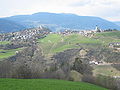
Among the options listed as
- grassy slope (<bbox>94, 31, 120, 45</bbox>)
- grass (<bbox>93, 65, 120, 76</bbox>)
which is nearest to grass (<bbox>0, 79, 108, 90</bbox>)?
grass (<bbox>93, 65, 120, 76</bbox>)

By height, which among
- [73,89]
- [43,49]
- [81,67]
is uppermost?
[73,89]

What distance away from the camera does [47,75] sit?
148 ft

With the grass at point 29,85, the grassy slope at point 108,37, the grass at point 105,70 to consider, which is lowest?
the grass at point 105,70

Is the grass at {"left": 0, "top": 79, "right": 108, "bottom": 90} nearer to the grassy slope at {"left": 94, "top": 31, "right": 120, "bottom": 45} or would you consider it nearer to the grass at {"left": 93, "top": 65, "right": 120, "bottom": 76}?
the grass at {"left": 93, "top": 65, "right": 120, "bottom": 76}

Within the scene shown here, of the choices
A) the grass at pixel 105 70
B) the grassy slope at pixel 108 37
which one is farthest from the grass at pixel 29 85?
the grassy slope at pixel 108 37

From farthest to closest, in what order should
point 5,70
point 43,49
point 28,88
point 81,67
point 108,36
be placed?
point 108,36 < point 43,49 < point 81,67 < point 5,70 < point 28,88

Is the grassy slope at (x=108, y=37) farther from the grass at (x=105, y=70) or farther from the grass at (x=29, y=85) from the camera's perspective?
the grass at (x=29, y=85)

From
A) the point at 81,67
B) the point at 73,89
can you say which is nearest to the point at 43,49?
the point at 81,67

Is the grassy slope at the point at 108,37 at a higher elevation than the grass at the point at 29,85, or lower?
lower

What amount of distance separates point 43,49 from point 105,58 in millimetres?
40427

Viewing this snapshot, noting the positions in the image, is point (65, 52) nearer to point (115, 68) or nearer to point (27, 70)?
point (115, 68)

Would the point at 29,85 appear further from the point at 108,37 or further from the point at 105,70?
the point at 108,37

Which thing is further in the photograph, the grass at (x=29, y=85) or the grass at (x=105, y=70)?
the grass at (x=105, y=70)

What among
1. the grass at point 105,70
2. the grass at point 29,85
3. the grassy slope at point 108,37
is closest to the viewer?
the grass at point 29,85
